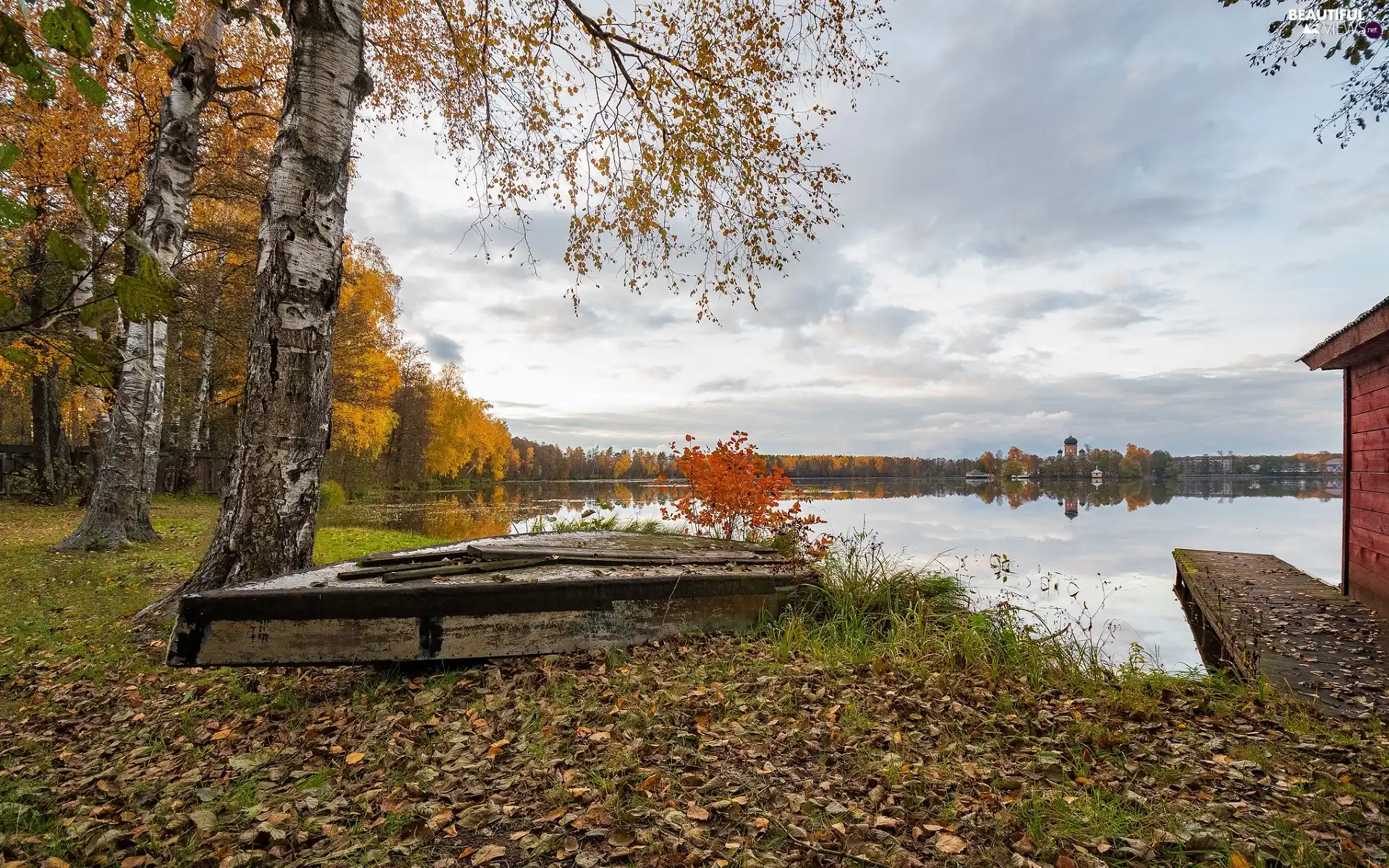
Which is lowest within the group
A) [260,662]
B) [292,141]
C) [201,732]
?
[201,732]

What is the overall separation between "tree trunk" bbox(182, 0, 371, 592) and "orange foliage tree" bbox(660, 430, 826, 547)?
20.9 ft

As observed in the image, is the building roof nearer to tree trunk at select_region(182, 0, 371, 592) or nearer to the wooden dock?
the wooden dock

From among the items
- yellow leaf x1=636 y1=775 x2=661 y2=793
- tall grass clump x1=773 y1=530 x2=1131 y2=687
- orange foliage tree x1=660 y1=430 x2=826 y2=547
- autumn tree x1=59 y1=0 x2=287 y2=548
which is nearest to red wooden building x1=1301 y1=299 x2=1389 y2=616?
tall grass clump x1=773 y1=530 x2=1131 y2=687

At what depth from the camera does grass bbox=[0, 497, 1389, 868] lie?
2.59 metres

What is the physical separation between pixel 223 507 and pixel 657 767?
3726mm

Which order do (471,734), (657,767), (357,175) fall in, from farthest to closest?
(357,175)
(471,734)
(657,767)

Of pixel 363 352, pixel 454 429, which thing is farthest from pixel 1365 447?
pixel 454 429

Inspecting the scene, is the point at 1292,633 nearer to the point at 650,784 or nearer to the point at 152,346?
the point at 650,784

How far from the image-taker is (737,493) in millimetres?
10367

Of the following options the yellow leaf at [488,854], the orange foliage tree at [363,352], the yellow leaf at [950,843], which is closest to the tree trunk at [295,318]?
the yellow leaf at [488,854]

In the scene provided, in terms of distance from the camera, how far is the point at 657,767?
3.11 m

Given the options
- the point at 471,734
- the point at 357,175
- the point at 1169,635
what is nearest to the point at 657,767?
the point at 471,734

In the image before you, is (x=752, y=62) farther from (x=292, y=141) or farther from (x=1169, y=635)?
(x=1169, y=635)

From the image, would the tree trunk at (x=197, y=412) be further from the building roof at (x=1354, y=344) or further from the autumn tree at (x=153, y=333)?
the building roof at (x=1354, y=344)
